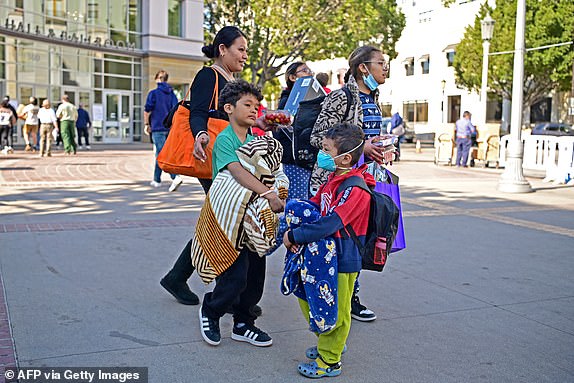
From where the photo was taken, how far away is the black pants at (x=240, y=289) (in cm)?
390

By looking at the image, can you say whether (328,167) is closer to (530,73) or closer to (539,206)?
(539,206)

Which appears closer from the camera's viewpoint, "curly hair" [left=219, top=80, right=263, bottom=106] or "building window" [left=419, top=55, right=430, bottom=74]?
"curly hair" [left=219, top=80, right=263, bottom=106]

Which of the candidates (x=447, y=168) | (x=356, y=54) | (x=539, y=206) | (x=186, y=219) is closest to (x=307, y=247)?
(x=356, y=54)

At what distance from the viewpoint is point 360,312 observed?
4.64m

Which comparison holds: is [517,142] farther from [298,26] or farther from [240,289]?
[298,26]

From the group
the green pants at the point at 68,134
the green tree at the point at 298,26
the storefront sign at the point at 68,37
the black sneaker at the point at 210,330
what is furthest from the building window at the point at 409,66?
the black sneaker at the point at 210,330

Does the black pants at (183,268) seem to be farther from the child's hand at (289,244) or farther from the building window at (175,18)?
the building window at (175,18)

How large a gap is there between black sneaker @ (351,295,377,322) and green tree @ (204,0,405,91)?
2735cm

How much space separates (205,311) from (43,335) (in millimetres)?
994

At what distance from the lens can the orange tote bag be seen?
442cm

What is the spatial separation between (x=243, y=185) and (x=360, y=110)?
1090 mm

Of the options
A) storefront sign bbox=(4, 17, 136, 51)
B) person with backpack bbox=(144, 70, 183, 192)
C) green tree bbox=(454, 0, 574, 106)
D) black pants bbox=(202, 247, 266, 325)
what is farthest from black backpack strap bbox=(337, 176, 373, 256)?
green tree bbox=(454, 0, 574, 106)

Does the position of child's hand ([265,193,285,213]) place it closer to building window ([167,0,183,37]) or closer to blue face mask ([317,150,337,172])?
blue face mask ([317,150,337,172])

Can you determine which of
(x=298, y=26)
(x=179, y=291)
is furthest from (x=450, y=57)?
(x=179, y=291)
